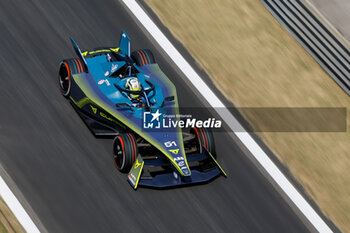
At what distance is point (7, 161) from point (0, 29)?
4407 millimetres

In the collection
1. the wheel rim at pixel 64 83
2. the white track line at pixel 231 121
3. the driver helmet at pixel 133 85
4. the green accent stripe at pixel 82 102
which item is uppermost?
the wheel rim at pixel 64 83

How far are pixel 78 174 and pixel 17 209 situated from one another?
157 cm

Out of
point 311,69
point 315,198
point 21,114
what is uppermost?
point 21,114

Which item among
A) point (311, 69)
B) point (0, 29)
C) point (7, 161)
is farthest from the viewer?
point (311, 69)

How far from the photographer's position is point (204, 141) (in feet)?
47.3

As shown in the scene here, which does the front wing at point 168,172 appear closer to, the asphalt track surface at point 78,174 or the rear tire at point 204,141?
the rear tire at point 204,141

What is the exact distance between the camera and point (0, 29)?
653 inches

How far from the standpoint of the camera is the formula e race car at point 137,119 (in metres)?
13.7

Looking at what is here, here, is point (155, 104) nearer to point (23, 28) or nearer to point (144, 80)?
point (144, 80)

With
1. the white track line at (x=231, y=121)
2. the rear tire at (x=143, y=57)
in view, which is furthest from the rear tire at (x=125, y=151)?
the white track line at (x=231, y=121)

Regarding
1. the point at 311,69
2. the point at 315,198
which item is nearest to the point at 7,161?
the point at 315,198

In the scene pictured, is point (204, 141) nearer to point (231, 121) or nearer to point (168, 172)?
point (168, 172)

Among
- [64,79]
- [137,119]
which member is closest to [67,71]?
[64,79]

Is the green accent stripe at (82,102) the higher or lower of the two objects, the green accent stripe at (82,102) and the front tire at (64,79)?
the lower
